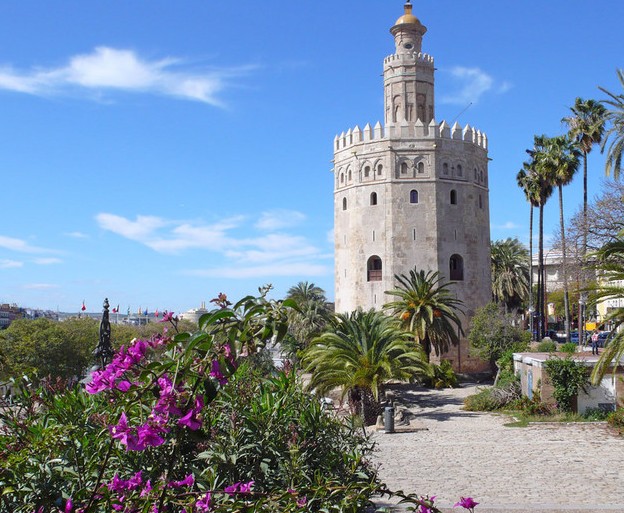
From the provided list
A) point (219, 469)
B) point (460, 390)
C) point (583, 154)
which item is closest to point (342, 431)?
point (219, 469)

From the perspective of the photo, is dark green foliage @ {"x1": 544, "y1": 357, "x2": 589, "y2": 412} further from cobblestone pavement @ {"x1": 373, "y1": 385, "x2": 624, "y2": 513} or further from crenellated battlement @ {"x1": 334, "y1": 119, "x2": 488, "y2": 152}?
crenellated battlement @ {"x1": 334, "y1": 119, "x2": 488, "y2": 152}

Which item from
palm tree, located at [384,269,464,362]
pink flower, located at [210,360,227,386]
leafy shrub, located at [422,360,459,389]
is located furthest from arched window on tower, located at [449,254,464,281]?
pink flower, located at [210,360,227,386]

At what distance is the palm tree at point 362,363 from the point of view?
65.3ft

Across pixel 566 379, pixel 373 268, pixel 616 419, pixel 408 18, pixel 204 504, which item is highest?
pixel 408 18

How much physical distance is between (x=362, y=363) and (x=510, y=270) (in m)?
30.5

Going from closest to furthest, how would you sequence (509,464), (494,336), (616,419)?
(509,464), (616,419), (494,336)

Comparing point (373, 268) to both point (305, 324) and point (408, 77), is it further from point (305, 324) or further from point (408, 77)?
point (408, 77)

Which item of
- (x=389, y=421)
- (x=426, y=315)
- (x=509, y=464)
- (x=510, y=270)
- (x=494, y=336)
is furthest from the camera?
(x=510, y=270)

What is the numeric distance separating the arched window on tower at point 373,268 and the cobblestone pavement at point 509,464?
52.9ft

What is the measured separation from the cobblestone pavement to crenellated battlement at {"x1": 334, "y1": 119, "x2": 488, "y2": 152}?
19772 mm

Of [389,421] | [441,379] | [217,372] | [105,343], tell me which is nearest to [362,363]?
[389,421]

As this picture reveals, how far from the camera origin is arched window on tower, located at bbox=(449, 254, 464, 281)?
35.8 meters

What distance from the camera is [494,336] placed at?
3038cm

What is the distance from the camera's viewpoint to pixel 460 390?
29.4m
